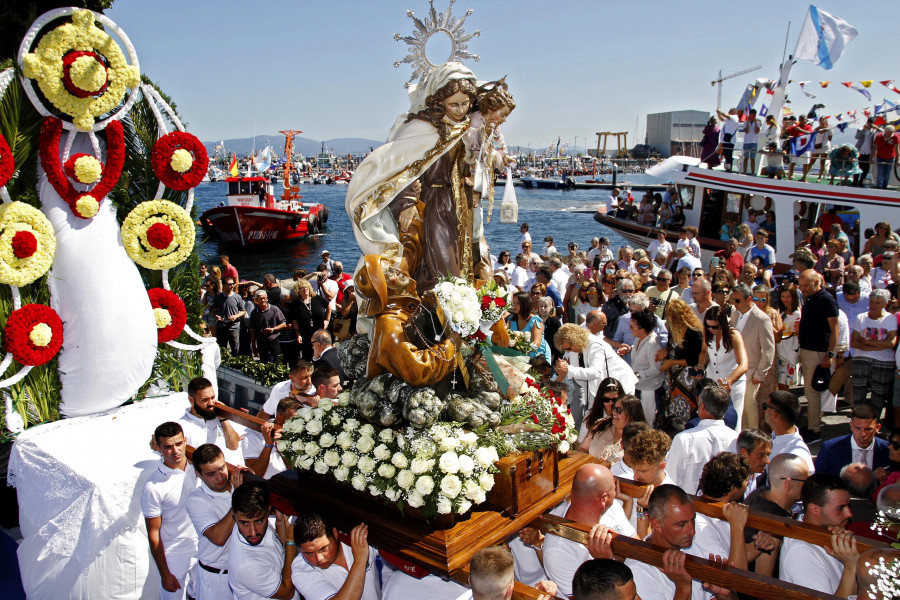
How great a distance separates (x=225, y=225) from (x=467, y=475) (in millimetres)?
33798

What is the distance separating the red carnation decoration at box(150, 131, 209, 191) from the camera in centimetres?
509

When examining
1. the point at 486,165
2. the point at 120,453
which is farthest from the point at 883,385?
the point at 120,453

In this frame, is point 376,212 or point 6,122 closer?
point 376,212

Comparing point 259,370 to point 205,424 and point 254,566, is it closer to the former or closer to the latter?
point 205,424

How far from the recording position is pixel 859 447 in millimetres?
4816

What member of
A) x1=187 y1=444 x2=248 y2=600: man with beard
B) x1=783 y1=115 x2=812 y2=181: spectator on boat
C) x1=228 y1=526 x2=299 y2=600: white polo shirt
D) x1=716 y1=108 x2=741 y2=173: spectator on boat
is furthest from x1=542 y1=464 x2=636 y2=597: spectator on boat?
x1=716 y1=108 x2=741 y2=173: spectator on boat

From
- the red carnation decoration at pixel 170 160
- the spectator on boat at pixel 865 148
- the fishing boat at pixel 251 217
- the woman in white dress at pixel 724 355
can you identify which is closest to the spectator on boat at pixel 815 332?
the woman in white dress at pixel 724 355

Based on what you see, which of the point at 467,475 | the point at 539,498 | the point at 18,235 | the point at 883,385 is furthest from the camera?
the point at 883,385

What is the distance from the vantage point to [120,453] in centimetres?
470

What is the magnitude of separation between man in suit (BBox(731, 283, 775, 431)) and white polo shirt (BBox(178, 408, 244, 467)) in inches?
177

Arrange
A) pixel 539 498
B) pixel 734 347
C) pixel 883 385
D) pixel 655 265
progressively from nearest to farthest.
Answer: pixel 539 498
pixel 734 347
pixel 883 385
pixel 655 265

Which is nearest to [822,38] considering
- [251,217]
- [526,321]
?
[526,321]

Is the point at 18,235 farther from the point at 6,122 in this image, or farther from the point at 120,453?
the point at 120,453

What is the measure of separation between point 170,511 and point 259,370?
2.69 m
